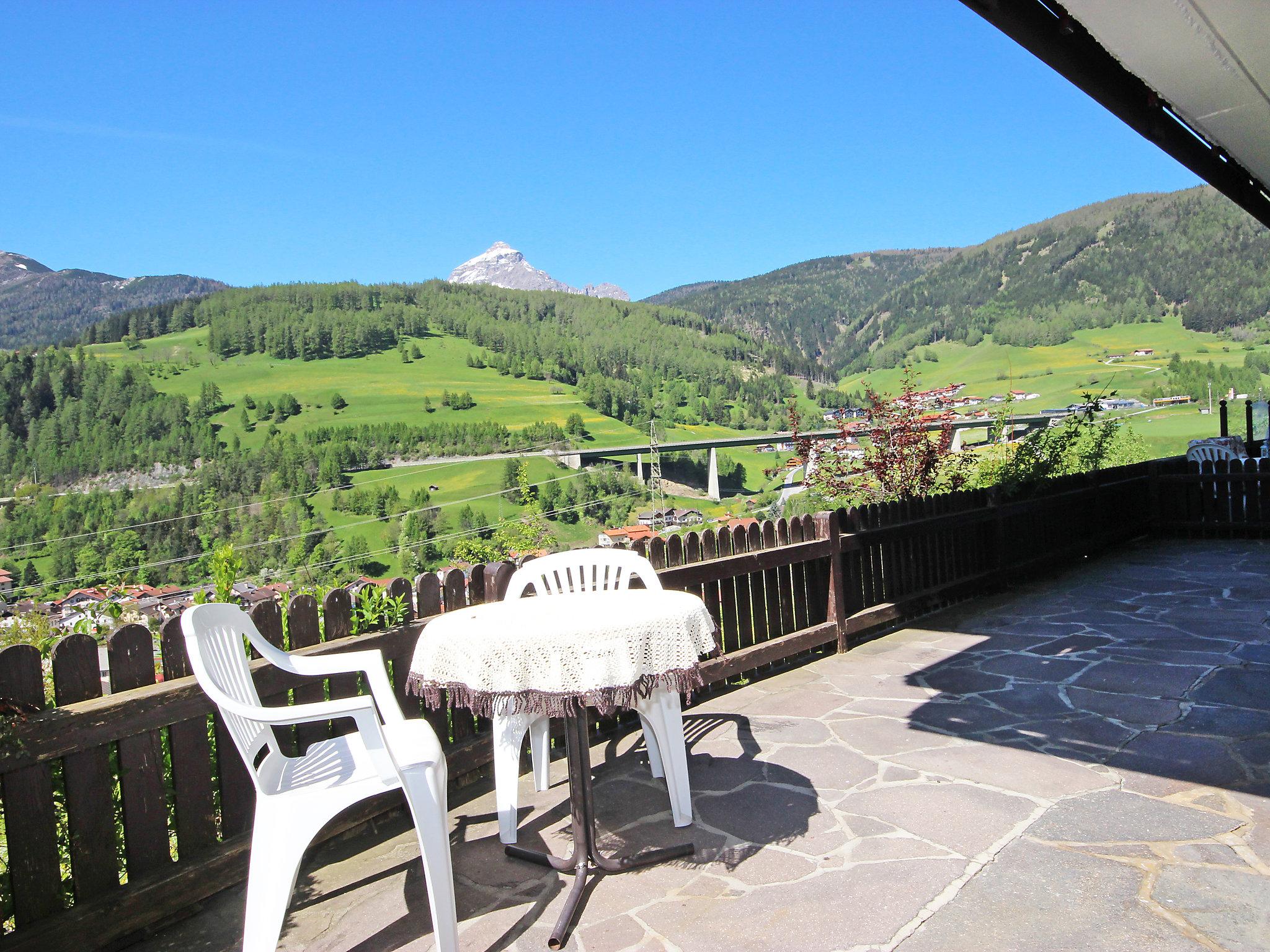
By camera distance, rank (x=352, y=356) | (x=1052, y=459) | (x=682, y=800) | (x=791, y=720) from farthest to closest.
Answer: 1. (x=352, y=356)
2. (x=1052, y=459)
3. (x=791, y=720)
4. (x=682, y=800)

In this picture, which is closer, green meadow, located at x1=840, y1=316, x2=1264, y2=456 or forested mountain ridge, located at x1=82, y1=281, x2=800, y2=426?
green meadow, located at x1=840, y1=316, x2=1264, y2=456

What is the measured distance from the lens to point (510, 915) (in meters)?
2.35

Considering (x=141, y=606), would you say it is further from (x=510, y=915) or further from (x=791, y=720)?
(x=791, y=720)

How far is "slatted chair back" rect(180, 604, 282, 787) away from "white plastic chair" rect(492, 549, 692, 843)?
73 cm

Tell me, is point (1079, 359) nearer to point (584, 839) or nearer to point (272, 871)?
point (584, 839)

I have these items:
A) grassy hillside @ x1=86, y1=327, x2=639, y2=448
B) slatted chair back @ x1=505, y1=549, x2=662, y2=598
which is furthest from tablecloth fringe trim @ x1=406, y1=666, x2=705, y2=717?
grassy hillside @ x1=86, y1=327, x2=639, y2=448

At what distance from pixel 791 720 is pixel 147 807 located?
278 cm

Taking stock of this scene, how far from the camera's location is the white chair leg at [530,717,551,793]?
10.9ft

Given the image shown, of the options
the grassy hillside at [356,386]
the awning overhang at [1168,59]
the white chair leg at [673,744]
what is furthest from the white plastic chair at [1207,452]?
the grassy hillside at [356,386]

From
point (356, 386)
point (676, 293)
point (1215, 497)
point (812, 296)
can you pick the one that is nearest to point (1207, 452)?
point (1215, 497)

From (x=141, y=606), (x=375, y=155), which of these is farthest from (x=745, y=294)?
(x=141, y=606)

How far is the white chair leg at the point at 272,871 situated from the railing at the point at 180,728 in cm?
67

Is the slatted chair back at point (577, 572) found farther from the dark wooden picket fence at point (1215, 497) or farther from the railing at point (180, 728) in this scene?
the dark wooden picket fence at point (1215, 497)

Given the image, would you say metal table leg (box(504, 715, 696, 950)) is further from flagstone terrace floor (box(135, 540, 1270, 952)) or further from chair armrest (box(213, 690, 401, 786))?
chair armrest (box(213, 690, 401, 786))
